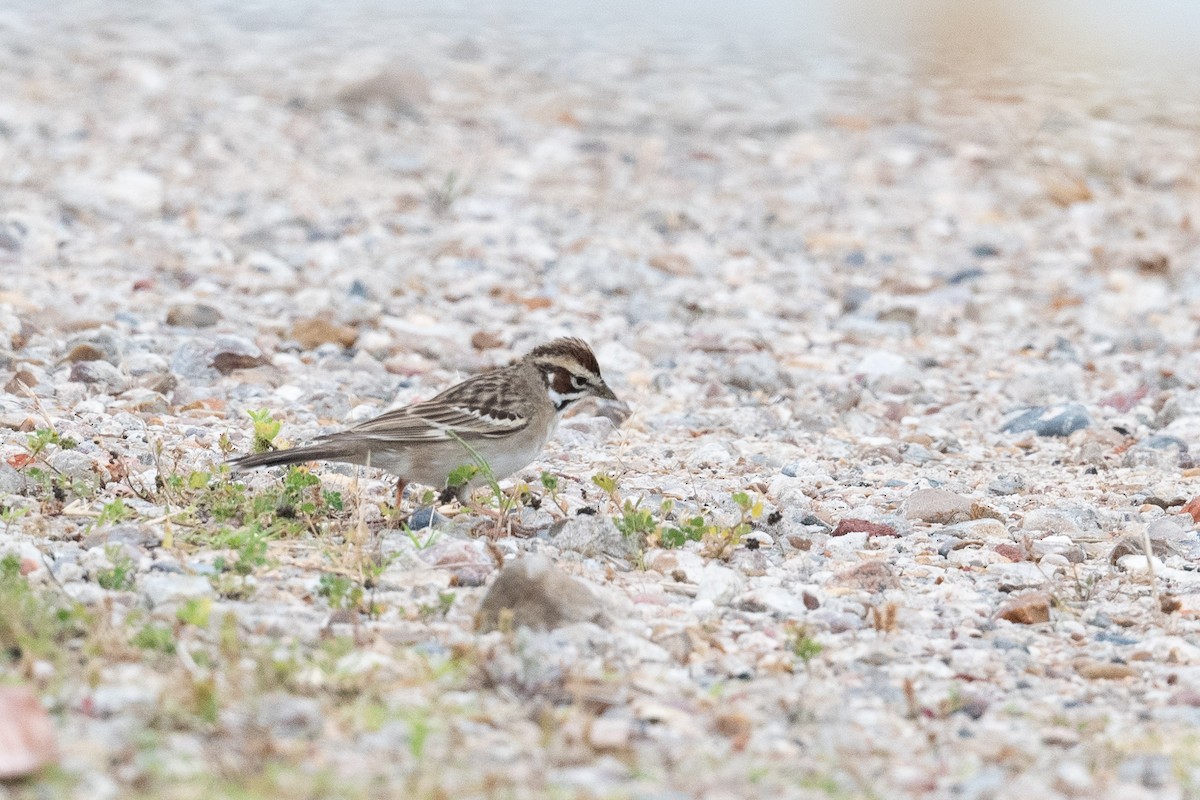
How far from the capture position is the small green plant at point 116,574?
5453 mm

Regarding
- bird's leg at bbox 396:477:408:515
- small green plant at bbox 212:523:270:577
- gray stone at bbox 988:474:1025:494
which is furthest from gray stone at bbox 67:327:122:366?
gray stone at bbox 988:474:1025:494

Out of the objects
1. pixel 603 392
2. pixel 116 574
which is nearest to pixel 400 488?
pixel 603 392

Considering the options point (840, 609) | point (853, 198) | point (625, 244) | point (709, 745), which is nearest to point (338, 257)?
point (625, 244)

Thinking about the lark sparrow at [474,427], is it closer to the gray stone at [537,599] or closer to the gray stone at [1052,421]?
the gray stone at [537,599]

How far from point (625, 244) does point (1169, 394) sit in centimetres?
458

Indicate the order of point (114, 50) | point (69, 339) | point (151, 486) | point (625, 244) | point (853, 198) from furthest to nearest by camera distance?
point (114, 50) → point (853, 198) → point (625, 244) → point (69, 339) → point (151, 486)

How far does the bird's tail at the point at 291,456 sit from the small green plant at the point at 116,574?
0.94 meters

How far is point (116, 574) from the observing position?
17.9 ft

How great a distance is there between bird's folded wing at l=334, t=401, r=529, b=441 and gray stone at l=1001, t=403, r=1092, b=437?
10.9 ft

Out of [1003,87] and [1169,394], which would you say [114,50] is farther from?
[1169,394]

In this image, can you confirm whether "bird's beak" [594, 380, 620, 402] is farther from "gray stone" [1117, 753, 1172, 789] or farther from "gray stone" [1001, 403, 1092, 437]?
"gray stone" [1117, 753, 1172, 789]

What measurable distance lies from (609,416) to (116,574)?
3966mm

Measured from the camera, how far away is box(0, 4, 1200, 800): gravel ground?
183 inches

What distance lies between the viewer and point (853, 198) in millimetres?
14609
